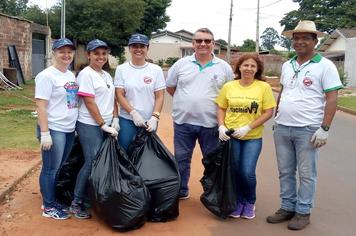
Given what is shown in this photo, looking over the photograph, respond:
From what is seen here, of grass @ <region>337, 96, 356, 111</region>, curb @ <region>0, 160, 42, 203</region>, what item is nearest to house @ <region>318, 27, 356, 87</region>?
grass @ <region>337, 96, 356, 111</region>

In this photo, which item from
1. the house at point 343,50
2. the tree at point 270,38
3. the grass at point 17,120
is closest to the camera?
the grass at point 17,120

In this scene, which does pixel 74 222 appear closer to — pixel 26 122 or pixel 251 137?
pixel 251 137

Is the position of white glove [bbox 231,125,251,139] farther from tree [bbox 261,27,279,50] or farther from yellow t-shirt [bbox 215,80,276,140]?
tree [bbox 261,27,279,50]

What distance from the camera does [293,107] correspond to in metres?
4.48

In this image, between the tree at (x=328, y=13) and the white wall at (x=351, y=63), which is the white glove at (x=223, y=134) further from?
the tree at (x=328, y=13)

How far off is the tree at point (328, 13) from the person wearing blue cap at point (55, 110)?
154 ft

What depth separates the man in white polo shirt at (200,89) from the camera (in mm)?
4910

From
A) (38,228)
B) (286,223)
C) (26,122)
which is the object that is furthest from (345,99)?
(38,228)

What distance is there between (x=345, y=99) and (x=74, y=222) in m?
16.2

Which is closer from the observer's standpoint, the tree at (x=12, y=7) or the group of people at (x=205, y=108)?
the group of people at (x=205, y=108)

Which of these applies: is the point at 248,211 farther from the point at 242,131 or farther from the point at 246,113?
the point at 246,113

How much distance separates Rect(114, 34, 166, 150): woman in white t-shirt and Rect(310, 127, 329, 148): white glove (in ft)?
5.11

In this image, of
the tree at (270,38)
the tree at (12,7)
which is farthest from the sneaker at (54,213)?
the tree at (270,38)

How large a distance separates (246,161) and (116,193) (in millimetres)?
1326
